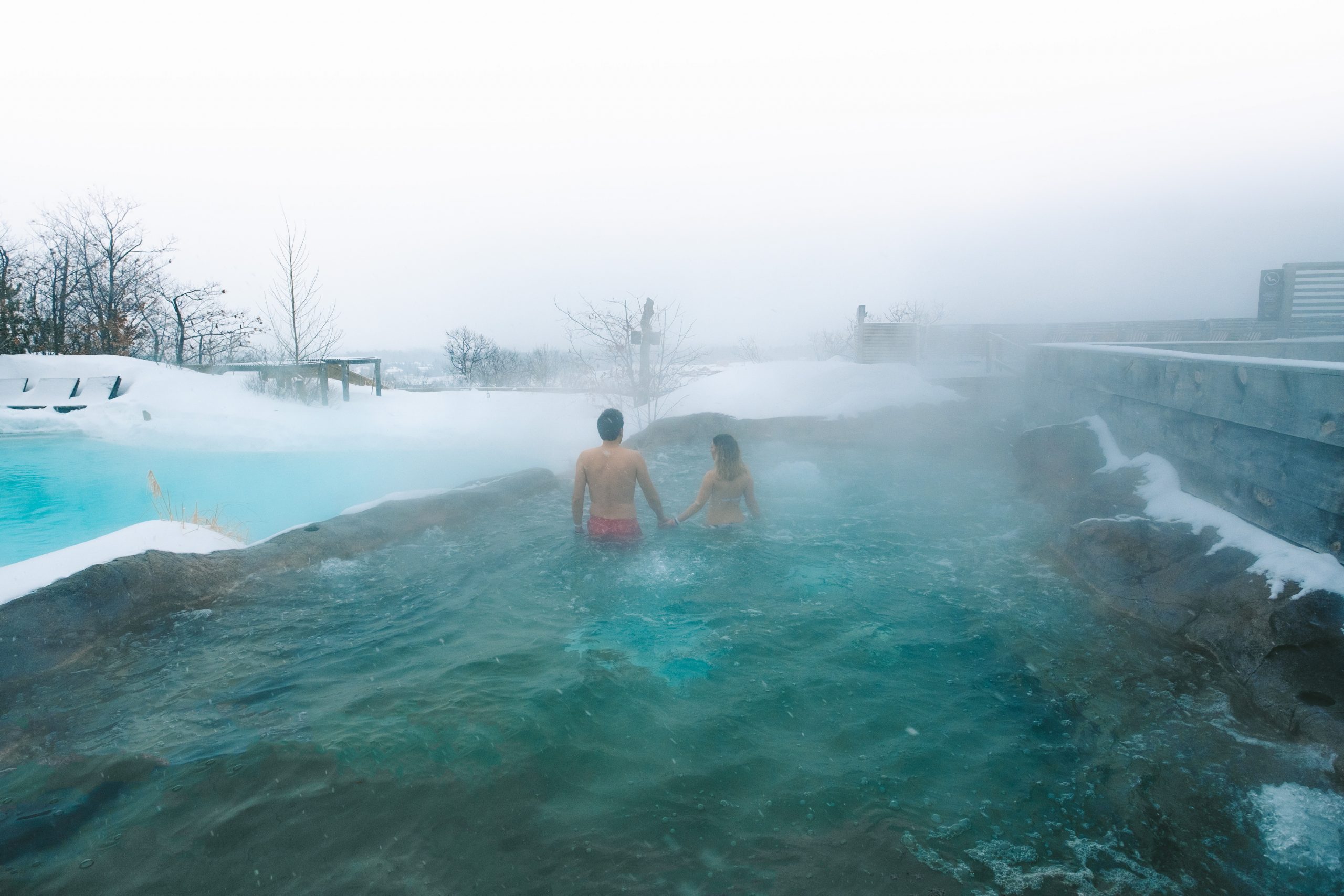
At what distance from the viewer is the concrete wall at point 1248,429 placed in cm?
321

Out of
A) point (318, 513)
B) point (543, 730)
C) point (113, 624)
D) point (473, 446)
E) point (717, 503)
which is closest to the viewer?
point (543, 730)

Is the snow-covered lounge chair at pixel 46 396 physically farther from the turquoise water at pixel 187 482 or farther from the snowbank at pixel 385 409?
the turquoise water at pixel 187 482

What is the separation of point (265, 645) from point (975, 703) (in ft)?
12.5

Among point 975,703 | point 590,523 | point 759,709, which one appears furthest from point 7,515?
point 975,703

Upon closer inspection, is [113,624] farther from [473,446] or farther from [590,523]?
[473,446]

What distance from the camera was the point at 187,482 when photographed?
34.2 feet

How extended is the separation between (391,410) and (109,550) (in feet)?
35.7

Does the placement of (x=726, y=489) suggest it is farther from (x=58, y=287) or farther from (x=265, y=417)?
(x=58, y=287)

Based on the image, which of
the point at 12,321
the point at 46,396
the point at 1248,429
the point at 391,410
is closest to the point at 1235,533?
the point at 1248,429

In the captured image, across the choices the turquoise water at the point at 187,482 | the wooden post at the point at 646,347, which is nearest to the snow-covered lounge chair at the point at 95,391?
the turquoise water at the point at 187,482

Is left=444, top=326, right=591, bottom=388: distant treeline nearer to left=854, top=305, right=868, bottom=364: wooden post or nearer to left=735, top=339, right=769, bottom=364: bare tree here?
left=735, top=339, right=769, bottom=364: bare tree

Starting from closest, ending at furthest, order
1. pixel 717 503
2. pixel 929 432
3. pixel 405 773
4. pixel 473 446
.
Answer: pixel 405 773 < pixel 717 503 < pixel 929 432 < pixel 473 446

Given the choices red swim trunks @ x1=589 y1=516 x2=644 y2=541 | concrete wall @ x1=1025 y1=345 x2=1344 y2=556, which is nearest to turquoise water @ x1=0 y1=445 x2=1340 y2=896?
red swim trunks @ x1=589 y1=516 x2=644 y2=541

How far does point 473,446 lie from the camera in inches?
500
